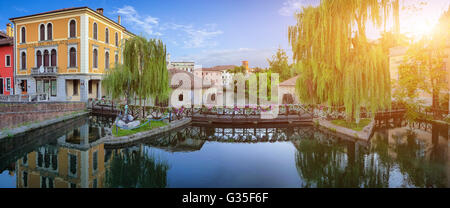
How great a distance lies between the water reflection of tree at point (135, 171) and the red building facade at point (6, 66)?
25383 mm

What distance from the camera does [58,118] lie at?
1811 cm

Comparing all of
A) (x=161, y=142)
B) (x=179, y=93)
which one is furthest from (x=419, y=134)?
(x=179, y=93)

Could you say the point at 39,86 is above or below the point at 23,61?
below

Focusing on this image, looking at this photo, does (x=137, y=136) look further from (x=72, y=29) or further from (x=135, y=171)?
(x=72, y=29)

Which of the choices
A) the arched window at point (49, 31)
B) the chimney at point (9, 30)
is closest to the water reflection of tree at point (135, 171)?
the arched window at point (49, 31)

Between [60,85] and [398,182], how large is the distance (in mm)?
28926

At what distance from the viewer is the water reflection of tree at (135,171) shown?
24.2 ft

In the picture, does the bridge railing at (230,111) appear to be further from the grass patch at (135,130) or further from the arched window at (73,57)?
the arched window at (73,57)

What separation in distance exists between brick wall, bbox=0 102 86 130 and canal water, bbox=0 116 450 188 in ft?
4.27

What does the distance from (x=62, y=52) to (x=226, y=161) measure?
23.7m

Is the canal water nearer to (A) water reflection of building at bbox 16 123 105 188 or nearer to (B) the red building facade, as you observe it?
(A) water reflection of building at bbox 16 123 105 188

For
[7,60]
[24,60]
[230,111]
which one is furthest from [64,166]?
[7,60]

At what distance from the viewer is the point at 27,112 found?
581 inches
